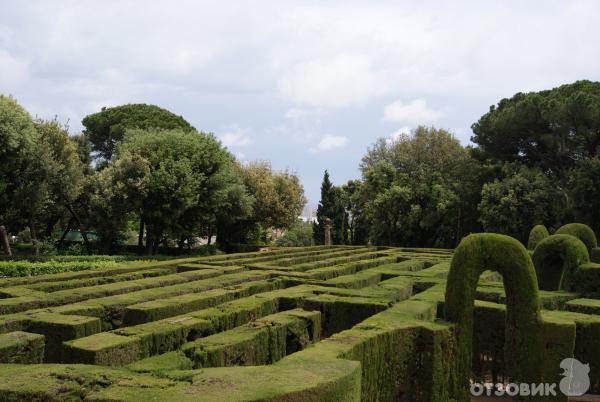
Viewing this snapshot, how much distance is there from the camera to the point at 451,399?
861cm

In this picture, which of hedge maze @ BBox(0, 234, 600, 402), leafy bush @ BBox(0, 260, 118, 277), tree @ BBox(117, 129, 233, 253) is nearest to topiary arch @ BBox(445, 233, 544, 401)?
hedge maze @ BBox(0, 234, 600, 402)

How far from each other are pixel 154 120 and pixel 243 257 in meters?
33.6

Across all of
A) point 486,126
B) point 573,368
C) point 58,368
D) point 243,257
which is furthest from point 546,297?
point 486,126

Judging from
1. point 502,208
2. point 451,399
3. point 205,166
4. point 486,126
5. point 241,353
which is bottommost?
point 451,399

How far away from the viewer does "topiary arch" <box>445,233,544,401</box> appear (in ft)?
28.0

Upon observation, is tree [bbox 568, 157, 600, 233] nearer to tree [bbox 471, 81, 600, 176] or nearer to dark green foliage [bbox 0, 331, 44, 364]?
tree [bbox 471, 81, 600, 176]

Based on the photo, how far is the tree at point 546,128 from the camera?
1193 inches

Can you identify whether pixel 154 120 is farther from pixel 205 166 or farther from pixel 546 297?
pixel 546 297

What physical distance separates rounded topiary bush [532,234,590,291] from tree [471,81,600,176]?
59.0ft

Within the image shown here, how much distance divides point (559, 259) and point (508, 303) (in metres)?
6.95

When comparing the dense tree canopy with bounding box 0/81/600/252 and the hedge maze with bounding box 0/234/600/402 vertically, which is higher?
the dense tree canopy with bounding box 0/81/600/252

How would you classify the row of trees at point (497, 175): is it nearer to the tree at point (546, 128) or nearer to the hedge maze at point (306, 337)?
the tree at point (546, 128)

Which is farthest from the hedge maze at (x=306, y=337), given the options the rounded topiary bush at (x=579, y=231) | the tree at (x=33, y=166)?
the tree at (x=33, y=166)

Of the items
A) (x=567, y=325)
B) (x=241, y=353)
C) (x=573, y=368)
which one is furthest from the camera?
(x=573, y=368)
